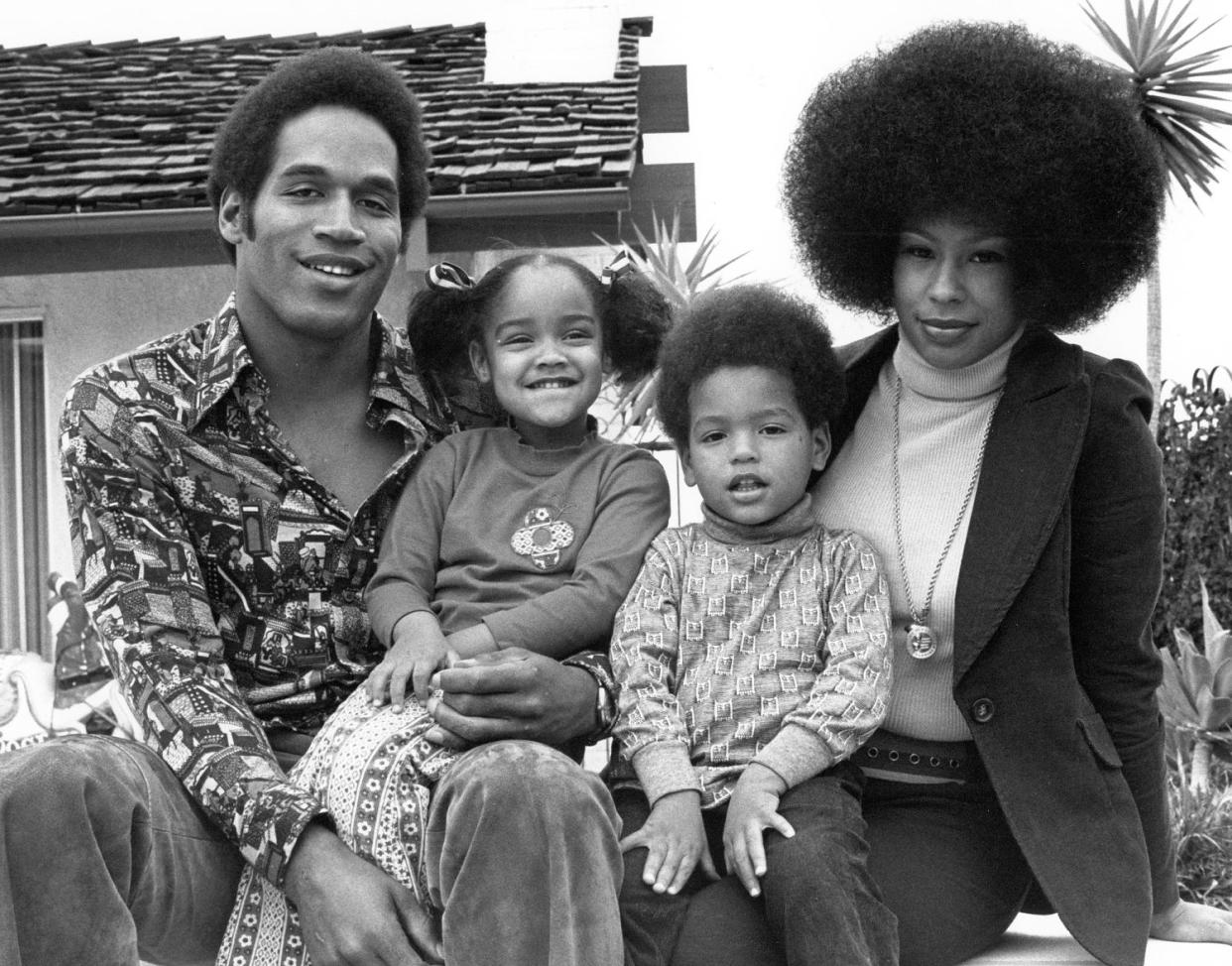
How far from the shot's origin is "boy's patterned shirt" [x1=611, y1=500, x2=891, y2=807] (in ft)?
9.32

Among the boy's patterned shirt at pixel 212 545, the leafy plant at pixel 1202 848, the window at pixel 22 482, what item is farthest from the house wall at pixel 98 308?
the boy's patterned shirt at pixel 212 545

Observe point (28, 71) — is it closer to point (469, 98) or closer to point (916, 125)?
point (469, 98)

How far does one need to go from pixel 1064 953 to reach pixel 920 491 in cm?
93

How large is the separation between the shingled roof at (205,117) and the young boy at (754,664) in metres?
3.75

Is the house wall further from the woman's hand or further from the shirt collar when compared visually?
the woman's hand

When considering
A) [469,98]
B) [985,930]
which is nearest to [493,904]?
[985,930]

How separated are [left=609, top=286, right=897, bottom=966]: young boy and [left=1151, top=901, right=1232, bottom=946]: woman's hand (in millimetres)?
709

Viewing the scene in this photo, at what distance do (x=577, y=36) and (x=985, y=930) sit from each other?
710 cm

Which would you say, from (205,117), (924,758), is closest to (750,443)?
(924,758)

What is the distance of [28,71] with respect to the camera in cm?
948

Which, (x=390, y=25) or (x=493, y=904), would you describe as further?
(x=390, y=25)

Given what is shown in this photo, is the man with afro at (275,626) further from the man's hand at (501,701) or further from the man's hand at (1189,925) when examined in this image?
the man's hand at (1189,925)

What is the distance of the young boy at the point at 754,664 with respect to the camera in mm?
2701

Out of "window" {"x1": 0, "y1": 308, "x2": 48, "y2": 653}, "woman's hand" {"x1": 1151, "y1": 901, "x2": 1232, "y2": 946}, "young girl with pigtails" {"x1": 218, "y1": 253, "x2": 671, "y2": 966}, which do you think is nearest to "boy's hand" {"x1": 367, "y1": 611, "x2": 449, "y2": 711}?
"young girl with pigtails" {"x1": 218, "y1": 253, "x2": 671, "y2": 966}
